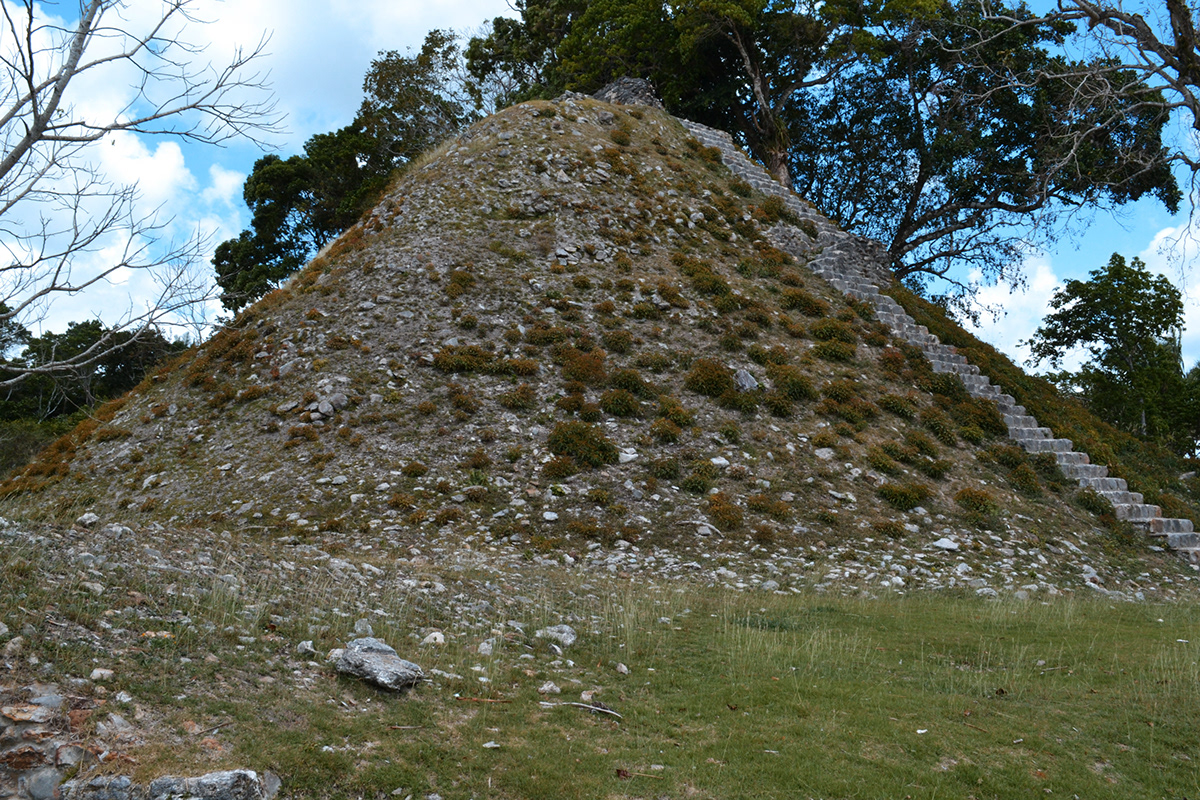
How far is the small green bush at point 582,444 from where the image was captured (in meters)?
19.4

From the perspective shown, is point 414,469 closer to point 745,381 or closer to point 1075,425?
point 745,381

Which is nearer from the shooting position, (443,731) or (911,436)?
(443,731)

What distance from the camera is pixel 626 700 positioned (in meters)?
8.16

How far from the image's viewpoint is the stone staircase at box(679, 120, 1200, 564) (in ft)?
70.9

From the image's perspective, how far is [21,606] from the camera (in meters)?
7.13

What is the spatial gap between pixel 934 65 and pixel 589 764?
152ft

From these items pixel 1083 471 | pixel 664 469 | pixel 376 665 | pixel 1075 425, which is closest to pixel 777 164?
pixel 1075 425

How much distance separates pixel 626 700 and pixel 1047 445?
69.2 ft

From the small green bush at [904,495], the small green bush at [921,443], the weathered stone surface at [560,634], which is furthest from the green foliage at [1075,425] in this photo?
the weathered stone surface at [560,634]

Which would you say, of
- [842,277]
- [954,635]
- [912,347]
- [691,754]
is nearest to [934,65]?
[842,277]

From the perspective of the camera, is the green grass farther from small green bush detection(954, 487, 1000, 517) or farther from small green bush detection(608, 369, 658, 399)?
small green bush detection(608, 369, 658, 399)

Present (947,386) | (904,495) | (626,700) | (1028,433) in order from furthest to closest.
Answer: (947,386) < (1028,433) < (904,495) < (626,700)

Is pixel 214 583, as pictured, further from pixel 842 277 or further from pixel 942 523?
pixel 842 277

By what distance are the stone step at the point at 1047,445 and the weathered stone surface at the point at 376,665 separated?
22.3 m
